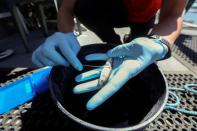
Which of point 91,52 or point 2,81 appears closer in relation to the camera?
point 91,52

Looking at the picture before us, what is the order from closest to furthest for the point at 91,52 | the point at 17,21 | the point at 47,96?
the point at 91,52 → the point at 47,96 → the point at 17,21

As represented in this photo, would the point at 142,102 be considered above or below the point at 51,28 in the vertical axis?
above

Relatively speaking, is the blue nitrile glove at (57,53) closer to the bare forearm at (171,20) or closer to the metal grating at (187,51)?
the bare forearm at (171,20)

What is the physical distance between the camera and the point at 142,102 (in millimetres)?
669

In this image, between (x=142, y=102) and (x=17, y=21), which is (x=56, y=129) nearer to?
(x=142, y=102)

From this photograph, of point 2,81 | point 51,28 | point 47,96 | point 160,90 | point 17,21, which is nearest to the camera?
point 160,90

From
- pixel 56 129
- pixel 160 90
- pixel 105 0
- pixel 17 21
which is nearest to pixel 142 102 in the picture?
pixel 160 90

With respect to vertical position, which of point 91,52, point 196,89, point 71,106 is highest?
point 91,52

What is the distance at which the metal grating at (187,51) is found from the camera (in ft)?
4.35

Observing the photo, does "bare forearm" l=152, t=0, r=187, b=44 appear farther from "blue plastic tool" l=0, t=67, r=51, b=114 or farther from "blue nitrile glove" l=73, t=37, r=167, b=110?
"blue plastic tool" l=0, t=67, r=51, b=114

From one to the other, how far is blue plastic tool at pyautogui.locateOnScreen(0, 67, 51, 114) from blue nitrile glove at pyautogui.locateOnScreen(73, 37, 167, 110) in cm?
31

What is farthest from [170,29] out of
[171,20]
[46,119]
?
[46,119]

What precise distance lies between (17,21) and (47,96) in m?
0.75

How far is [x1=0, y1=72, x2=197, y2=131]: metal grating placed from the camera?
79cm
